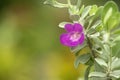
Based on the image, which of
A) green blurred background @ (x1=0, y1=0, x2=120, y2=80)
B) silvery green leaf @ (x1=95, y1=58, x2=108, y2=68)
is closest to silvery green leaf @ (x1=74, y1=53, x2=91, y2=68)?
silvery green leaf @ (x1=95, y1=58, x2=108, y2=68)

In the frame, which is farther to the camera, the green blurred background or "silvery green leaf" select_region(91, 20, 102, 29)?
the green blurred background

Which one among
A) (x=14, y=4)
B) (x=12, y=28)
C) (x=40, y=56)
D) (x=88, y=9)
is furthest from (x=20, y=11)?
(x=88, y=9)

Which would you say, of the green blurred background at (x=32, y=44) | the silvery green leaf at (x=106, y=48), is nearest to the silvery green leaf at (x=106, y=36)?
the silvery green leaf at (x=106, y=48)

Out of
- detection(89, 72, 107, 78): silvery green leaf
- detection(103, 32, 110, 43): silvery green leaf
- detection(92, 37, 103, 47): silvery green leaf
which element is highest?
detection(103, 32, 110, 43): silvery green leaf

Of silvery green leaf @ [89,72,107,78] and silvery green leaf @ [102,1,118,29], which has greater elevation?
silvery green leaf @ [102,1,118,29]

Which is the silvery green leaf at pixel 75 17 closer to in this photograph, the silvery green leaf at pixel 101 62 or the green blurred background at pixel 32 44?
the silvery green leaf at pixel 101 62

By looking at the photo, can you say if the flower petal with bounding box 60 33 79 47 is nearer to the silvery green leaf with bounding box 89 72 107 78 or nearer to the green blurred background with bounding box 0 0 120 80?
the silvery green leaf with bounding box 89 72 107 78
